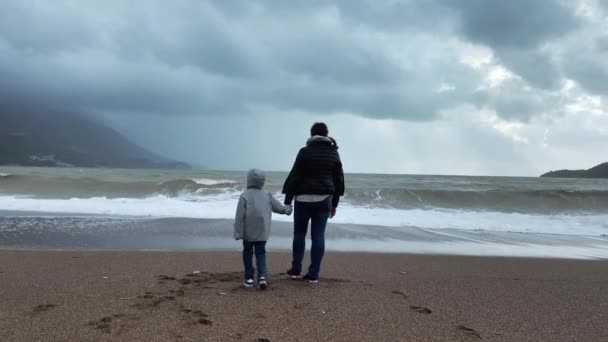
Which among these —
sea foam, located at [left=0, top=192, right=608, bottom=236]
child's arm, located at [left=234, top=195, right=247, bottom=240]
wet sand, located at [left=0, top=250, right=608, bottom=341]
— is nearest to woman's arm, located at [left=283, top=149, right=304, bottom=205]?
child's arm, located at [left=234, top=195, right=247, bottom=240]

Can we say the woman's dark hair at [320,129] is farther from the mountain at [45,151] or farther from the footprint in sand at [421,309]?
the mountain at [45,151]

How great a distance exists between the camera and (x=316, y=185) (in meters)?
4.66

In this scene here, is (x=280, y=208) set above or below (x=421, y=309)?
above

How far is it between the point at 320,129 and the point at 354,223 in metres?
7.42

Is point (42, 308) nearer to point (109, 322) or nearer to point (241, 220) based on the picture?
point (109, 322)

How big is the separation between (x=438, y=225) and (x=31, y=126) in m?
219

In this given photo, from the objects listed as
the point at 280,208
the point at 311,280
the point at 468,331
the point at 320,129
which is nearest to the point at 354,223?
the point at 311,280

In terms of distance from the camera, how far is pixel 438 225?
12141 mm

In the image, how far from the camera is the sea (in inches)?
312

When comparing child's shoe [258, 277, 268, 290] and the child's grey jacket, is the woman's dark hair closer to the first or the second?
the child's grey jacket

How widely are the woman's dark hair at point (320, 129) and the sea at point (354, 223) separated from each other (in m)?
3.20

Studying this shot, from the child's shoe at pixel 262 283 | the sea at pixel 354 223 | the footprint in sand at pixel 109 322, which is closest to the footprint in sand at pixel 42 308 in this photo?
the footprint in sand at pixel 109 322

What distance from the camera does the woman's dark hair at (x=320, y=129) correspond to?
4819 millimetres

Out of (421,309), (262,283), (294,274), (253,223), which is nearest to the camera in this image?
(421,309)
